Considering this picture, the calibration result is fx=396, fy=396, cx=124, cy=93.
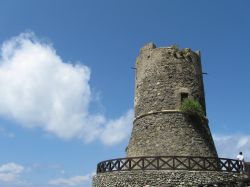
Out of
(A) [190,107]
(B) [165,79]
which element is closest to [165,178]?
(A) [190,107]

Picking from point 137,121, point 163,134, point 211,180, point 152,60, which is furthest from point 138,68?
point 211,180

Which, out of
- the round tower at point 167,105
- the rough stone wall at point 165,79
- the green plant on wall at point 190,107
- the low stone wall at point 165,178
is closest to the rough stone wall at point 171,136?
the round tower at point 167,105

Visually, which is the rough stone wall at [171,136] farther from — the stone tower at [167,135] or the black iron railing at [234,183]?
the black iron railing at [234,183]

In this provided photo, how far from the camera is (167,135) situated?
76.0ft

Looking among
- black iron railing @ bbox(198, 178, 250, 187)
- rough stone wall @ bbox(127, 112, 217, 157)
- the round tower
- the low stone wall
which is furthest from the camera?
the round tower

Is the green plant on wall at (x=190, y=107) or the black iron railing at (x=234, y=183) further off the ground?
the green plant on wall at (x=190, y=107)

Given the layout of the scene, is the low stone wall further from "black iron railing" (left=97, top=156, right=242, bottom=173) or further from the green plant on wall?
the green plant on wall

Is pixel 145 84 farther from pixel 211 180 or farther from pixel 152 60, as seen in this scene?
pixel 211 180

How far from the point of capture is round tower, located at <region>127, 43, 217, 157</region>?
23094 millimetres

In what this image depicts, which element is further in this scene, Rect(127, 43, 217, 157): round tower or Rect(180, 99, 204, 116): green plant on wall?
Rect(180, 99, 204, 116): green plant on wall

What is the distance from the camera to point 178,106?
79.3 ft

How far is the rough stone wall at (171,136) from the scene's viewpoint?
2283cm

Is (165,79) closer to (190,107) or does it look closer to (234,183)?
(190,107)

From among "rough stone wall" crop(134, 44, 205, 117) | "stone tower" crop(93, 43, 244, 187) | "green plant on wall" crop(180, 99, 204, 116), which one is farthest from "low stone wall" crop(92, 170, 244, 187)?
"rough stone wall" crop(134, 44, 205, 117)
